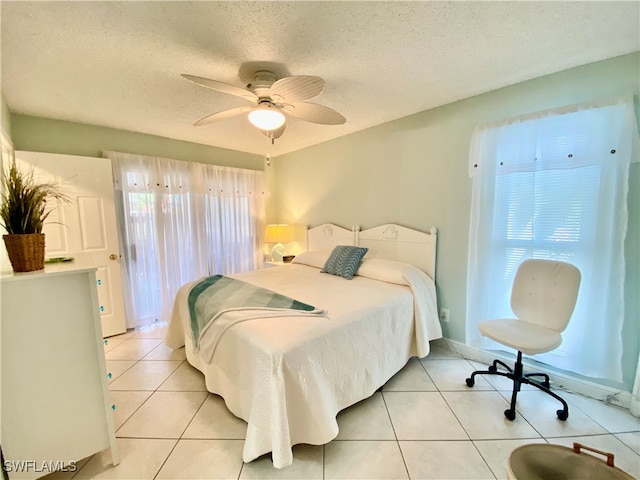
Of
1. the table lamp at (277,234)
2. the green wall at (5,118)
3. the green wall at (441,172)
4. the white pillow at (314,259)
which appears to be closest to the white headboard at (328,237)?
the green wall at (441,172)

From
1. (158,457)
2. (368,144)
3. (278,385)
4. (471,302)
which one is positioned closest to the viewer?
(278,385)

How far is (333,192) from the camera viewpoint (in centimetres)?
362

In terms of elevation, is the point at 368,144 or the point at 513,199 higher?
the point at 368,144

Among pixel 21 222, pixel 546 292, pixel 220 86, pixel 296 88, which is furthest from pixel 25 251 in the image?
pixel 546 292

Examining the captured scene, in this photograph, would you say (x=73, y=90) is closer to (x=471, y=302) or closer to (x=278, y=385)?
(x=278, y=385)

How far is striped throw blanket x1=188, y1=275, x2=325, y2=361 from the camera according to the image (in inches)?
69.0

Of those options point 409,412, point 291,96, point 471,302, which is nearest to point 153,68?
point 291,96

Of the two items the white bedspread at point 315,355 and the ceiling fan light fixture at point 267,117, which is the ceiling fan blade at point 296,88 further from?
the white bedspread at point 315,355

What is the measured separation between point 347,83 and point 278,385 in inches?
84.1

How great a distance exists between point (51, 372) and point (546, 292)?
301 centimetres

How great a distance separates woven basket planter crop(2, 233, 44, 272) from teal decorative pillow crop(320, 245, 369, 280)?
221 centimetres

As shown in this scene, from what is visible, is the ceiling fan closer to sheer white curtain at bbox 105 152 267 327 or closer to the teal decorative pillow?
the teal decorative pillow

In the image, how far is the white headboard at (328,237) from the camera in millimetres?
3418

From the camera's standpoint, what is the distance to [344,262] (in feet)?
9.35
